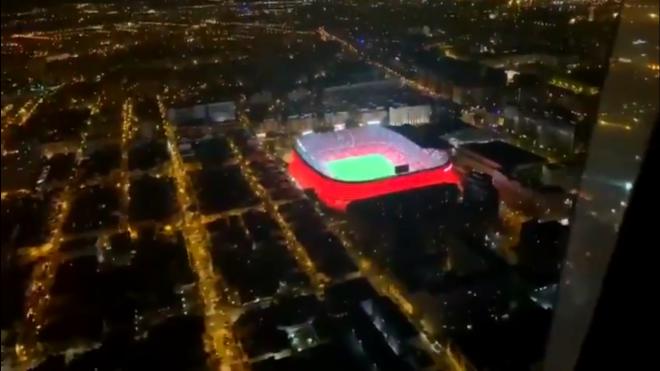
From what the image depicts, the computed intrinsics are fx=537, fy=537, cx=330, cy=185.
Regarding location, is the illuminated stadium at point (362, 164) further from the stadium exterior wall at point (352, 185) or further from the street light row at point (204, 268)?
the street light row at point (204, 268)

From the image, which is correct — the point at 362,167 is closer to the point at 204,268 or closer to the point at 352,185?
the point at 352,185

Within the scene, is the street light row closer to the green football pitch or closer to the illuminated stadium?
the illuminated stadium

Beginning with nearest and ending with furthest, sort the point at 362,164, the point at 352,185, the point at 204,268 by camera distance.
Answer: the point at 204,268 → the point at 352,185 → the point at 362,164

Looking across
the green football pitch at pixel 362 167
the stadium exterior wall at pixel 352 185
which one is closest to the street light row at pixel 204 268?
the stadium exterior wall at pixel 352 185

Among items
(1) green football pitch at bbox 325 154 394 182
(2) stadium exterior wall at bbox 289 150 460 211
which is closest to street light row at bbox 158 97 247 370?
(2) stadium exterior wall at bbox 289 150 460 211

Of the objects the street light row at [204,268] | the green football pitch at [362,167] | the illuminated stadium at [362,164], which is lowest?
the green football pitch at [362,167]

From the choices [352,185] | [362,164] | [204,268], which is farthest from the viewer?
[362,164]

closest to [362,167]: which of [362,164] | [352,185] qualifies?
[362,164]
